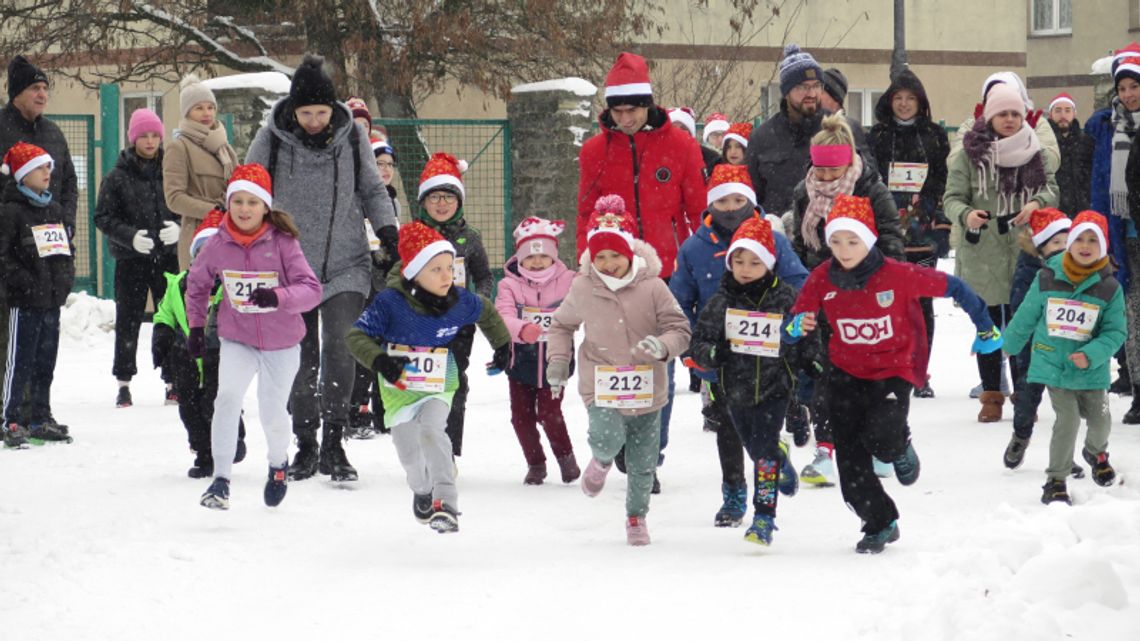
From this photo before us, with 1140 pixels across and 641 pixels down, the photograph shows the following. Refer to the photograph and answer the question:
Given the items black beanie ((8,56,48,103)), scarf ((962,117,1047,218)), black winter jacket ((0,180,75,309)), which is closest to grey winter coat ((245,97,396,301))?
black winter jacket ((0,180,75,309))

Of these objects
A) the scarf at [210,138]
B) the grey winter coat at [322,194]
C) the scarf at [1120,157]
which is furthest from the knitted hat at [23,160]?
the scarf at [1120,157]

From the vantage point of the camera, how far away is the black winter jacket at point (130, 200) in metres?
12.3

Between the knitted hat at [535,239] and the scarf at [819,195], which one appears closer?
the scarf at [819,195]

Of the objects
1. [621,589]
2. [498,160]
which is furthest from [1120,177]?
[498,160]

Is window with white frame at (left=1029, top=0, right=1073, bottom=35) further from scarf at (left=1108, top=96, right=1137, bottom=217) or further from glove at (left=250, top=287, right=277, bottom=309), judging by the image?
glove at (left=250, top=287, right=277, bottom=309)

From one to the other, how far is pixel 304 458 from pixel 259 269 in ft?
4.52

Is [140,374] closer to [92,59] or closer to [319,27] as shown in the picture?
[319,27]

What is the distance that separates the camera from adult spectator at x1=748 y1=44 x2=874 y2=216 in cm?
1010

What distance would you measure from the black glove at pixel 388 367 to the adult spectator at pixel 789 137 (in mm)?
3216

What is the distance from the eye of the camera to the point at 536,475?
958 centimetres

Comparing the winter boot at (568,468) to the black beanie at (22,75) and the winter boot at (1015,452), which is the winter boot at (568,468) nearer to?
the winter boot at (1015,452)

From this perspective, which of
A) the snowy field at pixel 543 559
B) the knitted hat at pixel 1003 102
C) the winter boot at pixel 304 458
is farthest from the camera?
the knitted hat at pixel 1003 102

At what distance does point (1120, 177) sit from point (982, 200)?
840 millimetres

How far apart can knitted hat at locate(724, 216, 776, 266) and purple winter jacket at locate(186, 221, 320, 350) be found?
2049 millimetres
